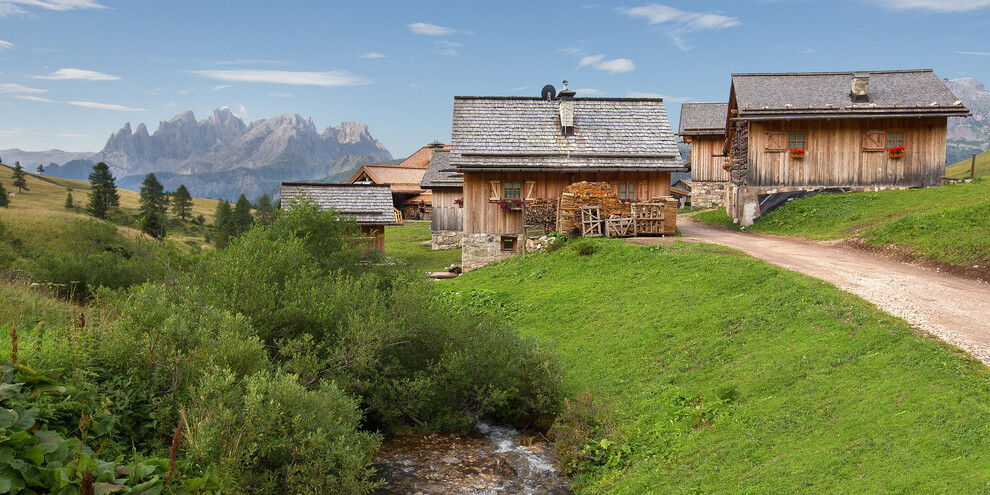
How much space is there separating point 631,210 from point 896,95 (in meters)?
13.8

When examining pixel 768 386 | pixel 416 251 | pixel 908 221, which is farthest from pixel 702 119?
pixel 768 386

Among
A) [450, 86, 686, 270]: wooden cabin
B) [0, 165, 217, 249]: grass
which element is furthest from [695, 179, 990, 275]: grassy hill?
[0, 165, 217, 249]: grass

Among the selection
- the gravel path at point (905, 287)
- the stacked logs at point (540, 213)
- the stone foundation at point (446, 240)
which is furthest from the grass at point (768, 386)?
the stone foundation at point (446, 240)

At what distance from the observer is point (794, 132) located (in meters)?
27.7

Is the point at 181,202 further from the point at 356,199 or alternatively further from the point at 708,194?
the point at 708,194

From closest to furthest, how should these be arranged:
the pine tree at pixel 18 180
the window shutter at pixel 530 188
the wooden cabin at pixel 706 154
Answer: the window shutter at pixel 530 188, the wooden cabin at pixel 706 154, the pine tree at pixel 18 180

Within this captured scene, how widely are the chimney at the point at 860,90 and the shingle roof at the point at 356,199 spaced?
21.8 metres

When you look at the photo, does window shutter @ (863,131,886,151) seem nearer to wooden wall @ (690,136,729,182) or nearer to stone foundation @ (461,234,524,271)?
stone foundation @ (461,234,524,271)

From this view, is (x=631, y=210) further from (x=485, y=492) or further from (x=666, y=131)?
(x=485, y=492)

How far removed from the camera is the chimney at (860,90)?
27250 mm

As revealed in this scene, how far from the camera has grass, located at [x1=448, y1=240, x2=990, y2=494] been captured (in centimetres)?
766

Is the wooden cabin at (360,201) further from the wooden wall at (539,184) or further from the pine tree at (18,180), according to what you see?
the pine tree at (18,180)

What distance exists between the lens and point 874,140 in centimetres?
2727

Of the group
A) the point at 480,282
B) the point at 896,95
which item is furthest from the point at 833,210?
the point at 480,282
